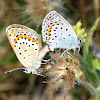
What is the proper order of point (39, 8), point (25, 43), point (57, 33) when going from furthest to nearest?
1. point (39, 8)
2. point (25, 43)
3. point (57, 33)

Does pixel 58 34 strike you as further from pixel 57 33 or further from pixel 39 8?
pixel 39 8

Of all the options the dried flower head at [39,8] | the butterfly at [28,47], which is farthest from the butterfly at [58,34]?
the dried flower head at [39,8]

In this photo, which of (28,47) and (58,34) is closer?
(58,34)

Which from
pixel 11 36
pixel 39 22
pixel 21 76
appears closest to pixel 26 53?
pixel 11 36

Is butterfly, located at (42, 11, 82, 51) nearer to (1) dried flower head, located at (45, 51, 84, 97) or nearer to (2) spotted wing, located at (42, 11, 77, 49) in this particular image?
(2) spotted wing, located at (42, 11, 77, 49)

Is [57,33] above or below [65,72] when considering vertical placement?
above

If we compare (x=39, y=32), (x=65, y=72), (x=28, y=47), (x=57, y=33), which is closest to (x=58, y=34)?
(x=57, y=33)

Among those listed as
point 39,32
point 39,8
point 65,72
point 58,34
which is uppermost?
point 39,8

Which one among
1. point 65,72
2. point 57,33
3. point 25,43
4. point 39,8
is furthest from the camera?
point 39,8
